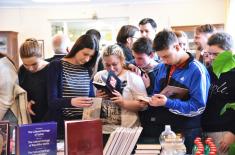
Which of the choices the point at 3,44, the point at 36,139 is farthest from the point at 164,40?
the point at 3,44

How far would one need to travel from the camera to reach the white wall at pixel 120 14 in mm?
6775

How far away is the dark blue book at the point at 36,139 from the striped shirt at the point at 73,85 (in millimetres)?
586

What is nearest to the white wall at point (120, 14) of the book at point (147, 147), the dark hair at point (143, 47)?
the dark hair at point (143, 47)

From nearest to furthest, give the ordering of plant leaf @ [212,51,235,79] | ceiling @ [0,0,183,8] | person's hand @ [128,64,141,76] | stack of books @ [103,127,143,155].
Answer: plant leaf @ [212,51,235,79] → stack of books @ [103,127,143,155] → person's hand @ [128,64,141,76] → ceiling @ [0,0,183,8]

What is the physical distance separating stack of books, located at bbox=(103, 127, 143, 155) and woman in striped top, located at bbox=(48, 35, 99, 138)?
0.46 m

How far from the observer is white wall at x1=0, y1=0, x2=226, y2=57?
678cm

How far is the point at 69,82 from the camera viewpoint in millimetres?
2059

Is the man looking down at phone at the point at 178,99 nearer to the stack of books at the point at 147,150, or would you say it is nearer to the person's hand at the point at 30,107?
the stack of books at the point at 147,150

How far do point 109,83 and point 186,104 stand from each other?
472 millimetres

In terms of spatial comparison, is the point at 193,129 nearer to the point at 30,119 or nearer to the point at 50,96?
the point at 50,96

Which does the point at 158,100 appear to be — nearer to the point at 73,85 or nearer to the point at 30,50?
the point at 73,85

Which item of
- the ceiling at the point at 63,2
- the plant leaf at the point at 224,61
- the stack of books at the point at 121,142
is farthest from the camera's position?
the ceiling at the point at 63,2

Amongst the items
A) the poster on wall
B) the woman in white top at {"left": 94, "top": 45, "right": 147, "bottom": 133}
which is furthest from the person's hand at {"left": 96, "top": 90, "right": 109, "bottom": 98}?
the poster on wall

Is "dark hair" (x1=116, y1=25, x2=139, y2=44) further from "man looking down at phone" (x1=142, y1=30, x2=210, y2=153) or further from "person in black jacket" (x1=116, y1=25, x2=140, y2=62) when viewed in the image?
"man looking down at phone" (x1=142, y1=30, x2=210, y2=153)
